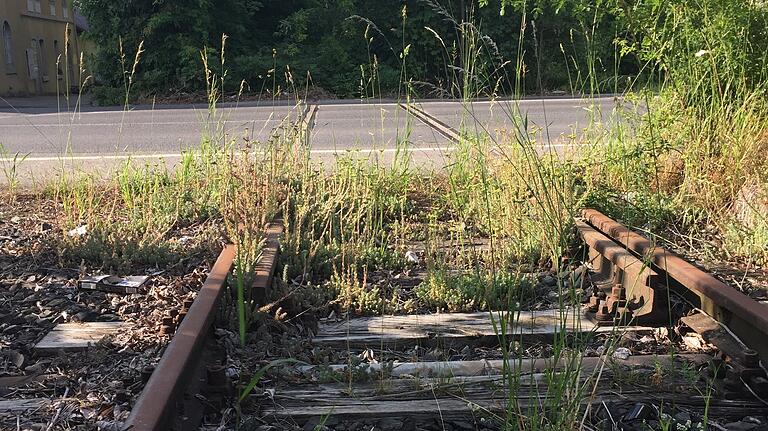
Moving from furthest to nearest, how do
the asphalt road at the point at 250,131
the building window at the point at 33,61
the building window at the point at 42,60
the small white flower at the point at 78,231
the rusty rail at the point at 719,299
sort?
the building window at the point at 42,60 < the building window at the point at 33,61 < the asphalt road at the point at 250,131 < the small white flower at the point at 78,231 < the rusty rail at the point at 719,299

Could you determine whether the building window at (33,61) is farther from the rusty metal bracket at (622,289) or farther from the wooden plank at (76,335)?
the rusty metal bracket at (622,289)

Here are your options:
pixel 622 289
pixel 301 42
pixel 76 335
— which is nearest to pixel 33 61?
pixel 301 42

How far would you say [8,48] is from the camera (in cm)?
3288

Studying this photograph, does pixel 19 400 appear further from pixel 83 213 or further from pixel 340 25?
pixel 340 25

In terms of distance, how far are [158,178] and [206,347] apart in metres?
3.69

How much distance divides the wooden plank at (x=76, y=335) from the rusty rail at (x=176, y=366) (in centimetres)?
49

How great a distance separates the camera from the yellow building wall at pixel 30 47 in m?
32.3

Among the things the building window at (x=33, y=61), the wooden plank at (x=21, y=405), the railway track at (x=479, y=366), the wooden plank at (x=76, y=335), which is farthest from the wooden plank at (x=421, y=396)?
the building window at (x=33, y=61)

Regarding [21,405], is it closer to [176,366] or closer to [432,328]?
[176,366]

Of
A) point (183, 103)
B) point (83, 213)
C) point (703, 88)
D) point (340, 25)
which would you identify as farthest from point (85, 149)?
Answer: point (340, 25)

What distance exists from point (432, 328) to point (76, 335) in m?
1.67

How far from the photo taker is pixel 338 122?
47.3 ft

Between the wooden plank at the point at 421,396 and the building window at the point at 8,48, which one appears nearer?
the wooden plank at the point at 421,396

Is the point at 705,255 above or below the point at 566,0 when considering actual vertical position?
below
